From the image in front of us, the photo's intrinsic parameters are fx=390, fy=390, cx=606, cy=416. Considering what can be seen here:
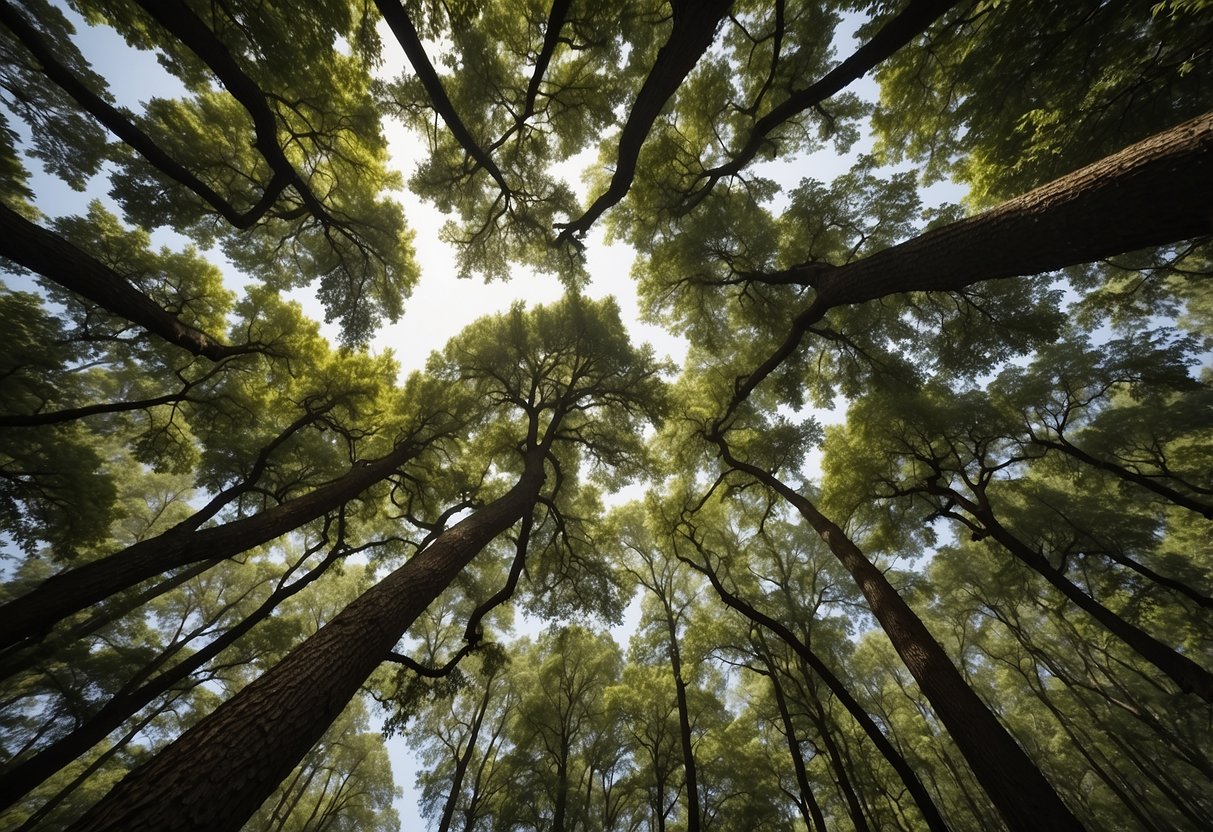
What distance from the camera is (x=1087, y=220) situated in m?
2.80

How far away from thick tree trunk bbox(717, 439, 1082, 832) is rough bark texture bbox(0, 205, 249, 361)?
32.7 feet

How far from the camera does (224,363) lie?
9.34 meters

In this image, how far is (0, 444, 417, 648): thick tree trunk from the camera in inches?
178

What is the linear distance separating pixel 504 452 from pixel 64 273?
7.81 meters

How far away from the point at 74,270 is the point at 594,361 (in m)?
7.98

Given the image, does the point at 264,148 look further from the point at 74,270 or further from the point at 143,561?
the point at 143,561

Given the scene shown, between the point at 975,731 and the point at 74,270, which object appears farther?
the point at 74,270

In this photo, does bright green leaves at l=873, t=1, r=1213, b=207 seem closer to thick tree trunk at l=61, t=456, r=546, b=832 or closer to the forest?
the forest

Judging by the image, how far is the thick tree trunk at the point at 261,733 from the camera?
6.24ft

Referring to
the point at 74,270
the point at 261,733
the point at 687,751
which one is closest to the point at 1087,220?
the point at 261,733

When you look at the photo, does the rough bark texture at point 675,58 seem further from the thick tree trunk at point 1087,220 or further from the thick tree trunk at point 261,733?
the thick tree trunk at point 261,733

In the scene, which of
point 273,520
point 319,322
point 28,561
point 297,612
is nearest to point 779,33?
point 273,520

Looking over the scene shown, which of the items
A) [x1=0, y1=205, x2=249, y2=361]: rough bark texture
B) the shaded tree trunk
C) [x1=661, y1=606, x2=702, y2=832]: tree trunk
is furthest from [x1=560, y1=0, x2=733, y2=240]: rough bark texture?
[x1=661, y1=606, x2=702, y2=832]: tree trunk

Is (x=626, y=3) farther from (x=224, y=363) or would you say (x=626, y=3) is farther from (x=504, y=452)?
(x=224, y=363)
